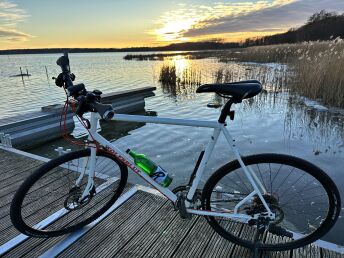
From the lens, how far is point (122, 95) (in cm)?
963

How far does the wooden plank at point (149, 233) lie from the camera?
89.3 inches

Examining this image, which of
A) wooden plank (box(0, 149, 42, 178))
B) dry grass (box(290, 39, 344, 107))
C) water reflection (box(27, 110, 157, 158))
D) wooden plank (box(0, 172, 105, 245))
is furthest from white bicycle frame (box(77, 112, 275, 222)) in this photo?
dry grass (box(290, 39, 344, 107))

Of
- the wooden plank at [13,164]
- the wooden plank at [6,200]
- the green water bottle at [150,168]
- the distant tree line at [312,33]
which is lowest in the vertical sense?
the wooden plank at [13,164]

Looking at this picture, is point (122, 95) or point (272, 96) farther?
point (272, 96)

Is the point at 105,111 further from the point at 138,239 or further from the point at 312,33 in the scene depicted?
Result: the point at 312,33

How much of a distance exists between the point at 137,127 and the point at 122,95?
2335 millimetres

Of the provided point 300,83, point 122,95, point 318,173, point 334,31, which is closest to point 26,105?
point 122,95

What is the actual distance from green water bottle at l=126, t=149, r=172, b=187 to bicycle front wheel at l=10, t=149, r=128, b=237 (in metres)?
0.32

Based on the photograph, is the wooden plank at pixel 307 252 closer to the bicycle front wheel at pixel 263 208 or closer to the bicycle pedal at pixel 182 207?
the bicycle front wheel at pixel 263 208

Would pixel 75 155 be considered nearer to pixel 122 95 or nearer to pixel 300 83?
pixel 122 95

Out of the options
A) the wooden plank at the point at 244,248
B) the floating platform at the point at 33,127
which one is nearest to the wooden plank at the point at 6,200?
the wooden plank at the point at 244,248

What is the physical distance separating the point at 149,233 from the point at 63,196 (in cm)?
131

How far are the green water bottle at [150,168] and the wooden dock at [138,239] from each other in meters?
0.57

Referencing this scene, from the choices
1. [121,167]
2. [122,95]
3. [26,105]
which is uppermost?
[121,167]
